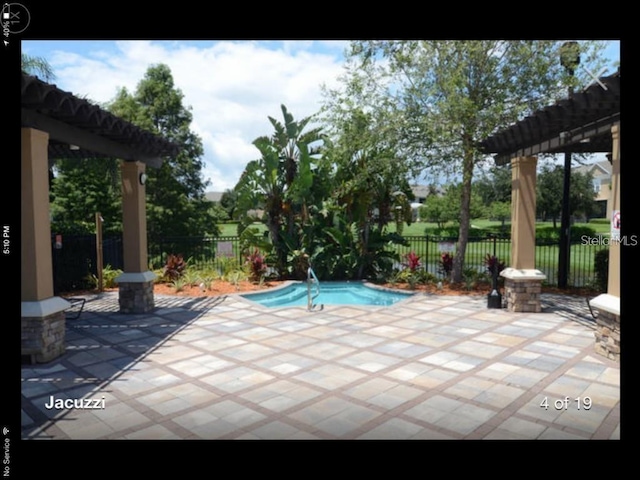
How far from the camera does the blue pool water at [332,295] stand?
1183 cm

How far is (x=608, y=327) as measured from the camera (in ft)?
20.6

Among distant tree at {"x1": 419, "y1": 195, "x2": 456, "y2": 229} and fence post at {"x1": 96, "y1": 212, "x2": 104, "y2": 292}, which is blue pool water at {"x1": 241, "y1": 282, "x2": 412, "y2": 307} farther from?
distant tree at {"x1": 419, "y1": 195, "x2": 456, "y2": 229}

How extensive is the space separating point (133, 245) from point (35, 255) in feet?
11.3

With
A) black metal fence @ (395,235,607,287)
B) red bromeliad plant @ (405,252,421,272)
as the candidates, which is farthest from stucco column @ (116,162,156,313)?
black metal fence @ (395,235,607,287)

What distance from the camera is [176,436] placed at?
13.8 feet

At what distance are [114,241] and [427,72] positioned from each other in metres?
9.97

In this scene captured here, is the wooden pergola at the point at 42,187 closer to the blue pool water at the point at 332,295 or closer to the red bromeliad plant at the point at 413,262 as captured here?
the blue pool water at the point at 332,295

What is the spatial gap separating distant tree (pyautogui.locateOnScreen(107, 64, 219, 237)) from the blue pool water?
8.69 metres

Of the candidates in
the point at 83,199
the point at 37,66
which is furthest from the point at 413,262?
the point at 83,199

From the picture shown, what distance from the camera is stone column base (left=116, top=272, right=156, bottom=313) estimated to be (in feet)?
30.9

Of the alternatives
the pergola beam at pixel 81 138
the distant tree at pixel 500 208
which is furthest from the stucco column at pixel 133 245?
the distant tree at pixel 500 208

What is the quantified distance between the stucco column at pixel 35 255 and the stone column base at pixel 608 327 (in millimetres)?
7504
